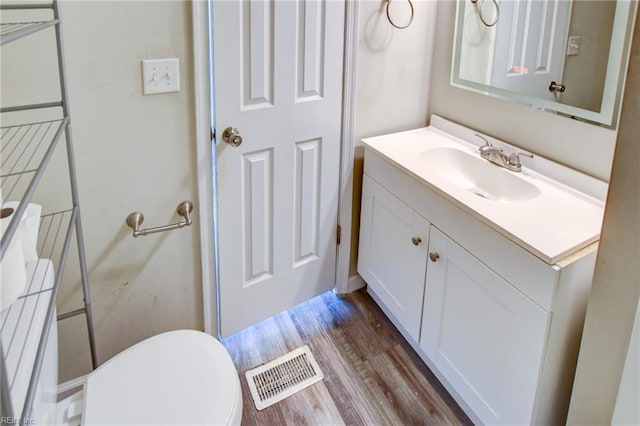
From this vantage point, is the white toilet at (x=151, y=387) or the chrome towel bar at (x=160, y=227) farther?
the chrome towel bar at (x=160, y=227)

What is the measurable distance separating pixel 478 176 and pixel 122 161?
130 cm

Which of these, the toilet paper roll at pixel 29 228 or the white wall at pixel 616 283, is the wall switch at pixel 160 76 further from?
the white wall at pixel 616 283

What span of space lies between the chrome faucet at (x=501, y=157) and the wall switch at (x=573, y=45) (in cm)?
37

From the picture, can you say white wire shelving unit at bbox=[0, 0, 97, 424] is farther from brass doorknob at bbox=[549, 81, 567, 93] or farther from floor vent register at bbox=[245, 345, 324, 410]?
brass doorknob at bbox=[549, 81, 567, 93]

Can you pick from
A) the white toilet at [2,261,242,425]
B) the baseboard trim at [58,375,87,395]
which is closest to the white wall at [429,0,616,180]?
the white toilet at [2,261,242,425]

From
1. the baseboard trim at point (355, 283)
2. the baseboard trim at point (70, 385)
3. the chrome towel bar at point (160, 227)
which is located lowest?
the baseboard trim at point (70, 385)

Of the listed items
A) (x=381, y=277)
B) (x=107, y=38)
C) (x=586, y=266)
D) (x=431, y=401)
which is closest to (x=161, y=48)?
(x=107, y=38)

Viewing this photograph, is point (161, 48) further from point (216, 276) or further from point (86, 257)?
point (216, 276)

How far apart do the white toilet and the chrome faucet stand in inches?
47.2

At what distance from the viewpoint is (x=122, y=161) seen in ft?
5.17

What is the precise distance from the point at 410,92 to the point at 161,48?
111 centimetres

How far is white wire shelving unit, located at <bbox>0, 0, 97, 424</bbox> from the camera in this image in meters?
0.87

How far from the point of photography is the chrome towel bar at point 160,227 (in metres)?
1.64

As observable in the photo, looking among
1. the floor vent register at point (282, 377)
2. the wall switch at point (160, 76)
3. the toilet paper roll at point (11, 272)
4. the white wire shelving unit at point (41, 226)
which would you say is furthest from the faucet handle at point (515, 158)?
the toilet paper roll at point (11, 272)
